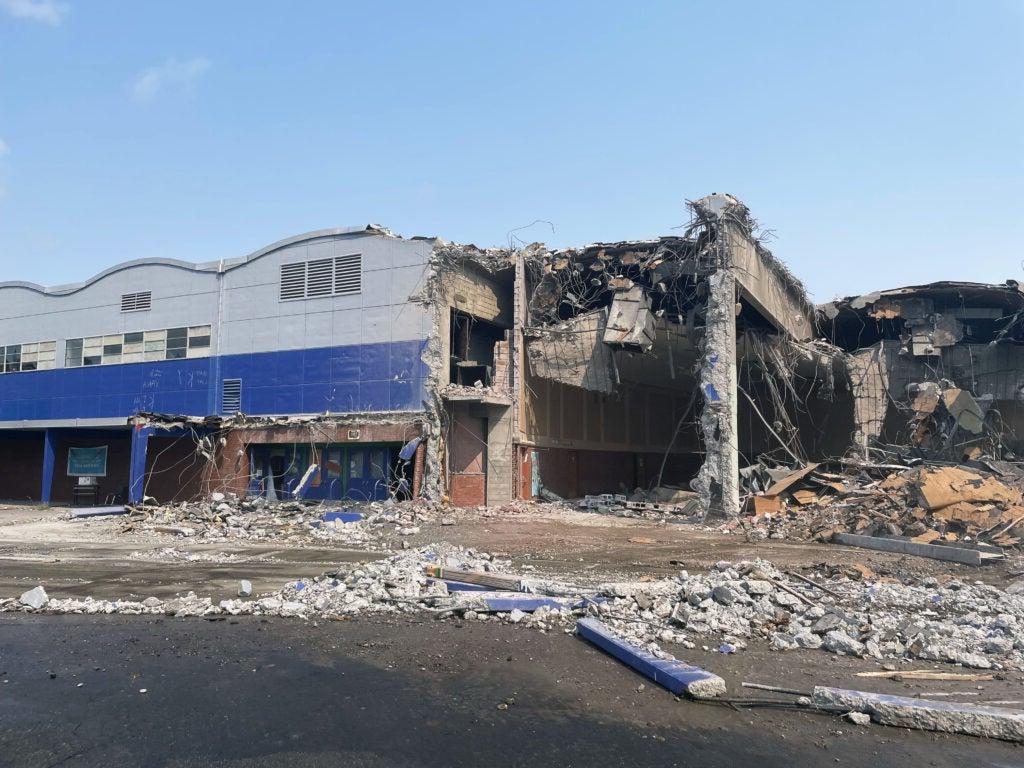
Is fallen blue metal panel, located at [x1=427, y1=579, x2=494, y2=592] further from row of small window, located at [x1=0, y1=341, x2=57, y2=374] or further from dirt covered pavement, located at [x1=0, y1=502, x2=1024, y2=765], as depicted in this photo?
row of small window, located at [x1=0, y1=341, x2=57, y2=374]

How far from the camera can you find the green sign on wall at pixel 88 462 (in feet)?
94.7

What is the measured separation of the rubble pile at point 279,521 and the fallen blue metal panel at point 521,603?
7561 mm

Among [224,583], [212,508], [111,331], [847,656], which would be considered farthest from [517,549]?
[111,331]

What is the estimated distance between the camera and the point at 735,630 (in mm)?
7301

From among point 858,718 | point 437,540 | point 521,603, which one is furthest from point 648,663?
point 437,540

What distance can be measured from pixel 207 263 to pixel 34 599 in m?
19.2

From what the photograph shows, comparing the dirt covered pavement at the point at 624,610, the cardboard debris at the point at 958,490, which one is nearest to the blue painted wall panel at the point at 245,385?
the dirt covered pavement at the point at 624,610

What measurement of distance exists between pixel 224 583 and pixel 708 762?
8.03 meters

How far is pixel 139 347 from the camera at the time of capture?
27203 millimetres

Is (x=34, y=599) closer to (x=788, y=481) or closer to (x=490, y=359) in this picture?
(x=788, y=481)

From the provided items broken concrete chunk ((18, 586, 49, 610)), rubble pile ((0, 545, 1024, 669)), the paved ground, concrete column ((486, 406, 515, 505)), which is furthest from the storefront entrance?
broken concrete chunk ((18, 586, 49, 610))

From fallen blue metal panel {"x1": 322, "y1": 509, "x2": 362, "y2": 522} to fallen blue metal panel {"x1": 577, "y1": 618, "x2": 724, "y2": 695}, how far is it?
12477 millimetres

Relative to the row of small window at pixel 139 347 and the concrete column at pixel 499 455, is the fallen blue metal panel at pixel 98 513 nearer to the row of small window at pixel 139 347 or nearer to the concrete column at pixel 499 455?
the row of small window at pixel 139 347

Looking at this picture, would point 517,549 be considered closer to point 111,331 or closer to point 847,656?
point 847,656
